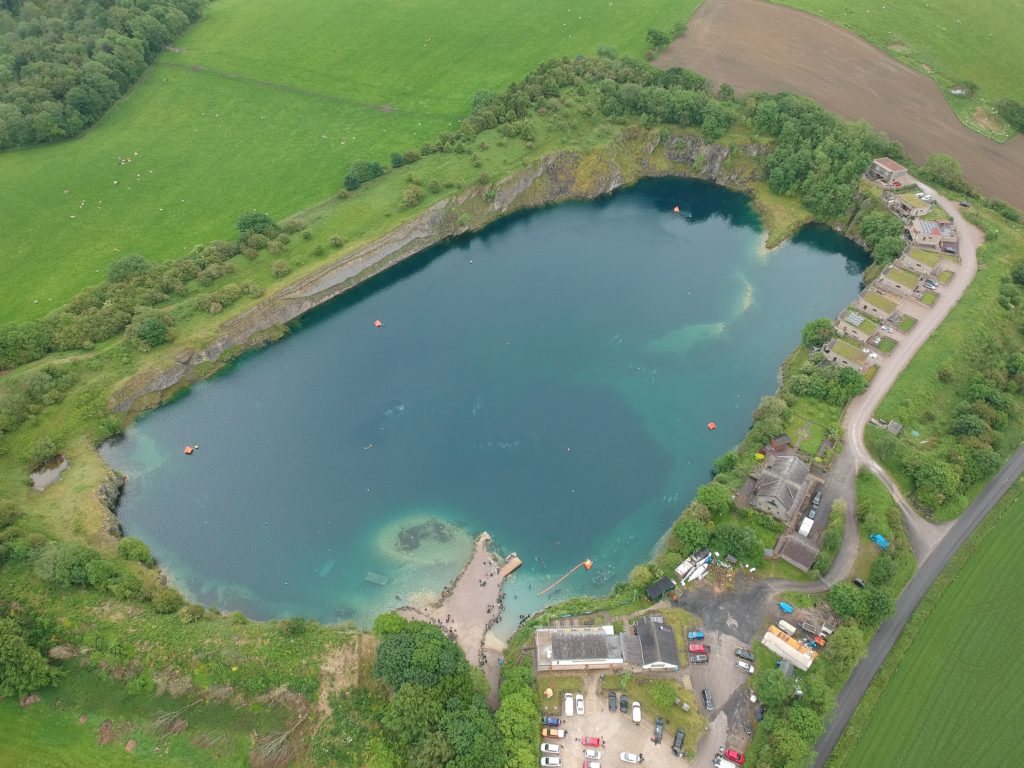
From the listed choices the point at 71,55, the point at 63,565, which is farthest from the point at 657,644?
the point at 71,55

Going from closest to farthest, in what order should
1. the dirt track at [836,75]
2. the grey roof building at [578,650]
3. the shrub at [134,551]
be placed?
1. the grey roof building at [578,650]
2. the shrub at [134,551]
3. the dirt track at [836,75]

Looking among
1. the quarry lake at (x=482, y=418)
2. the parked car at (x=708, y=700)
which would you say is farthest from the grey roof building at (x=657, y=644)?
the quarry lake at (x=482, y=418)

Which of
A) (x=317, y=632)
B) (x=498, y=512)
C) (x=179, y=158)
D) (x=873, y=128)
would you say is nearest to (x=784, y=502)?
(x=498, y=512)

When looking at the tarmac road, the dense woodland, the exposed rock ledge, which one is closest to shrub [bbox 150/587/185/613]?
the exposed rock ledge

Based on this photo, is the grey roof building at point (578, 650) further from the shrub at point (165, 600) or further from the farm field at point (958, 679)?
the shrub at point (165, 600)

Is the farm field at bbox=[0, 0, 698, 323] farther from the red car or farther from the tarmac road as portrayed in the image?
the tarmac road

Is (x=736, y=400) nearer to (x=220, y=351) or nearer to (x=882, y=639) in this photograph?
(x=882, y=639)
